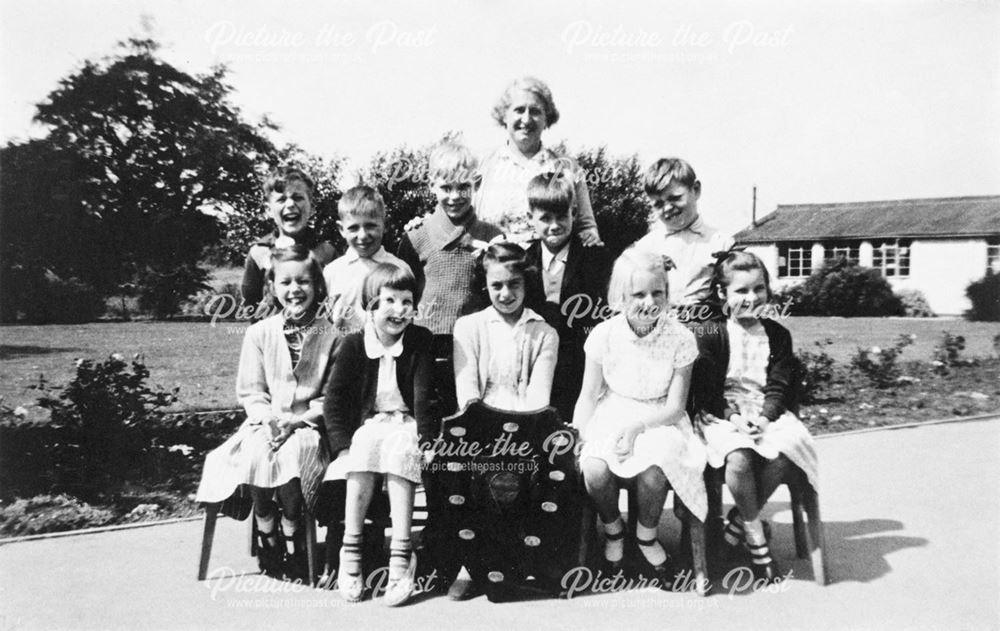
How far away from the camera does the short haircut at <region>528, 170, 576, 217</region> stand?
3828 mm

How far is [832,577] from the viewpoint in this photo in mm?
3602

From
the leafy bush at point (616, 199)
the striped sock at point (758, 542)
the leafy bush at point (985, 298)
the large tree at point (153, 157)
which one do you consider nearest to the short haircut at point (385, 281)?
the striped sock at point (758, 542)

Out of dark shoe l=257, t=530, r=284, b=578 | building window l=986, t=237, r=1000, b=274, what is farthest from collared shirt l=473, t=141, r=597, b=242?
building window l=986, t=237, r=1000, b=274

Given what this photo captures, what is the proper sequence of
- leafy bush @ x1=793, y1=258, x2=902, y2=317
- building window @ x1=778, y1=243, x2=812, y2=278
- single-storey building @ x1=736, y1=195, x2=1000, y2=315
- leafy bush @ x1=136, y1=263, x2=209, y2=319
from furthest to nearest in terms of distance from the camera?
building window @ x1=778, y1=243, x2=812, y2=278 → leafy bush @ x1=793, y1=258, x2=902, y2=317 → single-storey building @ x1=736, y1=195, x2=1000, y2=315 → leafy bush @ x1=136, y1=263, x2=209, y2=319

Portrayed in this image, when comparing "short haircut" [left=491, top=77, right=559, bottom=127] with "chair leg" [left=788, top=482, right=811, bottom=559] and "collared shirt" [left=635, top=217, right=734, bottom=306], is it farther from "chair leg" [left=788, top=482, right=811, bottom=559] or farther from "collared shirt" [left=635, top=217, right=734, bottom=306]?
"chair leg" [left=788, top=482, right=811, bottom=559]

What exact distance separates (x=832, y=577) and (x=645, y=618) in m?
1.02

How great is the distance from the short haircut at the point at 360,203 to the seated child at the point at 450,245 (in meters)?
0.30

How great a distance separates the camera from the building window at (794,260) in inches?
963

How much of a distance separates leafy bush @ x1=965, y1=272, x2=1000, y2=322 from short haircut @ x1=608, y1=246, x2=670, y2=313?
12075 millimetres

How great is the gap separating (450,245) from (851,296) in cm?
1763

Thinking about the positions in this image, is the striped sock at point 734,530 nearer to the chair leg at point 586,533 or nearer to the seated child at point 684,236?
the chair leg at point 586,533

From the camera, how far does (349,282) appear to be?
416 centimetres

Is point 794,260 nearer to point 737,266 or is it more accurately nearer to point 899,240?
point 899,240

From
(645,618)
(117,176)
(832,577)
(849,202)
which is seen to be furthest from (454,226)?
(849,202)
